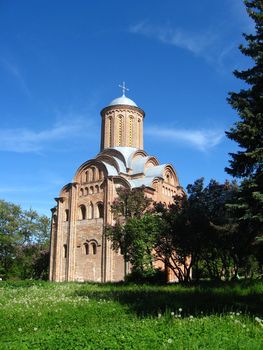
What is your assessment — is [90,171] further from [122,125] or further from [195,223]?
[195,223]

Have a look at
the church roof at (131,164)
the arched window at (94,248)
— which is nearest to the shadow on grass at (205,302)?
the arched window at (94,248)

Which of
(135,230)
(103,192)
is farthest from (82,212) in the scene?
(135,230)

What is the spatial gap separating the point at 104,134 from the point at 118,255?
12804 millimetres

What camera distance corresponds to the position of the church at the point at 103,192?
34875mm

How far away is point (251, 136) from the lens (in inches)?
399

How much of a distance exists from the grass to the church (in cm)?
2133

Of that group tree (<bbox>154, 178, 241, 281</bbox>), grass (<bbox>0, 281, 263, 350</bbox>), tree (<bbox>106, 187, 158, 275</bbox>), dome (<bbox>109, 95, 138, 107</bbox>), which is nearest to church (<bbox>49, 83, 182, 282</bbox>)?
dome (<bbox>109, 95, 138, 107</bbox>)

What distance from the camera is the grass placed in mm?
6367

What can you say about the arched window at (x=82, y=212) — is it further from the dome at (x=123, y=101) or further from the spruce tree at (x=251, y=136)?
the spruce tree at (x=251, y=136)

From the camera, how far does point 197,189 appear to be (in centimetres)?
2584

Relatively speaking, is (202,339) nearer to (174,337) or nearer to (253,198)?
(174,337)

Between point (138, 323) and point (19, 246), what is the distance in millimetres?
40829

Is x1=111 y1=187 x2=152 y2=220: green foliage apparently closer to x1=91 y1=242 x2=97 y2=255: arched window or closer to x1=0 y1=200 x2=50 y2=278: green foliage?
x1=91 y1=242 x2=97 y2=255: arched window

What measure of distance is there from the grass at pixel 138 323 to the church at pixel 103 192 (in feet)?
70.0
